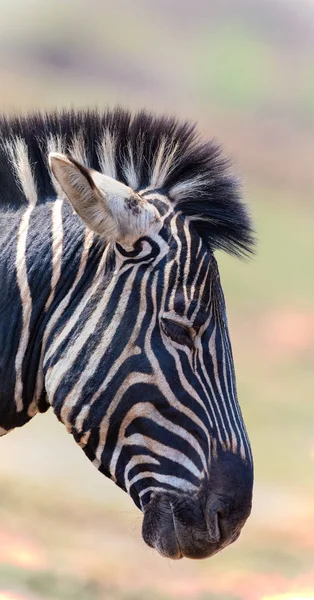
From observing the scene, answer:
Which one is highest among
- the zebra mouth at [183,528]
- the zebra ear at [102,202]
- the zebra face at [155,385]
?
the zebra ear at [102,202]

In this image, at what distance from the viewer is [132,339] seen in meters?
4.44

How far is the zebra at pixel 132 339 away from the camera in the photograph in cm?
431

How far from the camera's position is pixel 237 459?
4.32m

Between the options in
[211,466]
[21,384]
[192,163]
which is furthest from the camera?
[192,163]

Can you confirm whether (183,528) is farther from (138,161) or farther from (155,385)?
(138,161)

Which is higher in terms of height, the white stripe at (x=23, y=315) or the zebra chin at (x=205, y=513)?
the white stripe at (x=23, y=315)

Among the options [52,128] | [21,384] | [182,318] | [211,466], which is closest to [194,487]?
[211,466]

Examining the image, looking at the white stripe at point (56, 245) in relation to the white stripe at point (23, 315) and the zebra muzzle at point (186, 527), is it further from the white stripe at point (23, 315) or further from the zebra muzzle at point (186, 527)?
the zebra muzzle at point (186, 527)

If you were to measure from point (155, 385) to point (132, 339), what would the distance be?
0.29 meters

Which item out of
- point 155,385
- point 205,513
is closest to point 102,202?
point 155,385

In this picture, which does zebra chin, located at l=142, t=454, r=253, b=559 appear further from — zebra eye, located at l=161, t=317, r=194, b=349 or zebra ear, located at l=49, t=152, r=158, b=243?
zebra ear, located at l=49, t=152, r=158, b=243

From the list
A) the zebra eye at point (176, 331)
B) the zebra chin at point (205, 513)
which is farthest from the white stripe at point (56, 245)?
the zebra chin at point (205, 513)

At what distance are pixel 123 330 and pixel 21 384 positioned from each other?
75 cm

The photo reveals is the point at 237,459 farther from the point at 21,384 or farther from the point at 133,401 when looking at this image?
the point at 21,384
